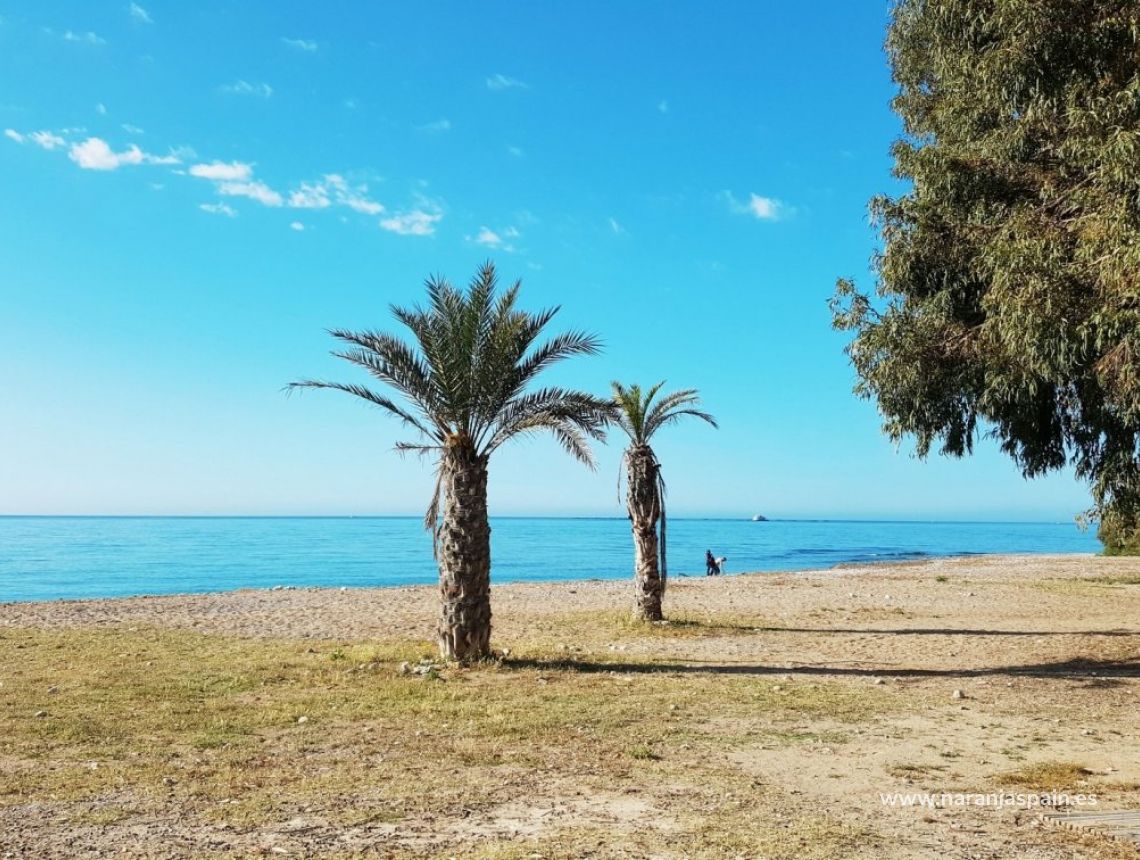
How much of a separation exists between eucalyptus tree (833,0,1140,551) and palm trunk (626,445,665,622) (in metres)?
5.92

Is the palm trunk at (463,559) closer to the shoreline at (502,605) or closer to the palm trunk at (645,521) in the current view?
Answer: the shoreline at (502,605)

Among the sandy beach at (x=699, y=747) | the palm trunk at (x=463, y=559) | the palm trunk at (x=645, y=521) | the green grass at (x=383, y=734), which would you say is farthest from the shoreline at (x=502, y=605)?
the green grass at (x=383, y=734)

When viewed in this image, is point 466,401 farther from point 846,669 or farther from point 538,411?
point 846,669

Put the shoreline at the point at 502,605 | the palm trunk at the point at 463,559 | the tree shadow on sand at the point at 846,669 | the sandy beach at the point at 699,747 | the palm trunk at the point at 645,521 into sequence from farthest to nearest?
the shoreline at the point at 502,605, the palm trunk at the point at 645,521, the palm trunk at the point at 463,559, the tree shadow on sand at the point at 846,669, the sandy beach at the point at 699,747

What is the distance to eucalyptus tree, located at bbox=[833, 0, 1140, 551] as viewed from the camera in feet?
35.6

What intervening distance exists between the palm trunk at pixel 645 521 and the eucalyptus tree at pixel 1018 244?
19.4 ft

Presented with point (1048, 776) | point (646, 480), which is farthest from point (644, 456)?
point (1048, 776)

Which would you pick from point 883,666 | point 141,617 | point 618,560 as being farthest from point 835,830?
point 618,560

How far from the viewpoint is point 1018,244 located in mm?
11617

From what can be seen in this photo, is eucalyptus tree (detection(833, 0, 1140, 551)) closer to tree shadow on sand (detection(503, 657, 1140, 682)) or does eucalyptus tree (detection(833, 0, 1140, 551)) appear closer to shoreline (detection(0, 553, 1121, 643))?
tree shadow on sand (detection(503, 657, 1140, 682))

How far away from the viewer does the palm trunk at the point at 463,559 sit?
13641 mm

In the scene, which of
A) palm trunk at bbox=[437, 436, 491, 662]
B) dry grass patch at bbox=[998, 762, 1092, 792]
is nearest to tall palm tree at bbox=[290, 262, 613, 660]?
palm trunk at bbox=[437, 436, 491, 662]

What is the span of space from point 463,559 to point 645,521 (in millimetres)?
6445

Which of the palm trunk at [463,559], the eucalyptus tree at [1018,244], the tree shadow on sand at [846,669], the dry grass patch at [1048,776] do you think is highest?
the eucalyptus tree at [1018,244]
